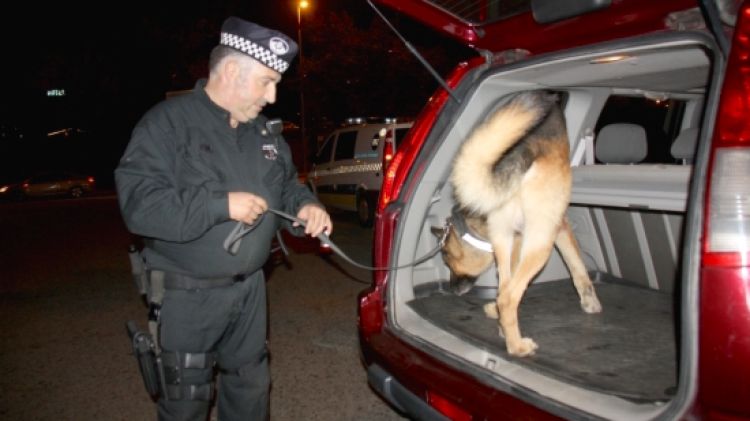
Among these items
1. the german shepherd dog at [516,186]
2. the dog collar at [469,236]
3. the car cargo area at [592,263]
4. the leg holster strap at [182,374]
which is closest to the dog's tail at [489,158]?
the german shepherd dog at [516,186]

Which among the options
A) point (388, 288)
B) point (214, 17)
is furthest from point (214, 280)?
point (214, 17)

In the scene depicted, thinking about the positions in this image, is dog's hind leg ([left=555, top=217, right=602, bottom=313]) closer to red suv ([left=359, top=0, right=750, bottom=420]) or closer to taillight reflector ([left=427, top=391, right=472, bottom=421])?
red suv ([left=359, top=0, right=750, bottom=420])

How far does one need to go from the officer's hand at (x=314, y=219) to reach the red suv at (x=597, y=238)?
12.8 inches

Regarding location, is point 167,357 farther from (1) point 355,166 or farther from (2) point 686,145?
(1) point 355,166

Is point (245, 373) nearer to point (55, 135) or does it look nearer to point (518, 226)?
point (518, 226)

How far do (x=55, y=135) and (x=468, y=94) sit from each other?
4403cm

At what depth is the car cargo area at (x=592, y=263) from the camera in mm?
2104

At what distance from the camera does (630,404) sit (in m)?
1.82

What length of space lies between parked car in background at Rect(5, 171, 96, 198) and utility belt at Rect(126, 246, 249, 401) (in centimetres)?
2745

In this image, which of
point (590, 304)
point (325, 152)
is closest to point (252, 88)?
point (590, 304)

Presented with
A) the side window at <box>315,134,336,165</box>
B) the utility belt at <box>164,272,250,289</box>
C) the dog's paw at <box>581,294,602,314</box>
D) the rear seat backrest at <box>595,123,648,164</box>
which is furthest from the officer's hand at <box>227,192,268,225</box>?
the side window at <box>315,134,336,165</box>

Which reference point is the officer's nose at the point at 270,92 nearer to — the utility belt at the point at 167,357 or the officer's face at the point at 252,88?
the officer's face at the point at 252,88

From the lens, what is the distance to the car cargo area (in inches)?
82.8

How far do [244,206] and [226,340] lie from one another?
806mm
